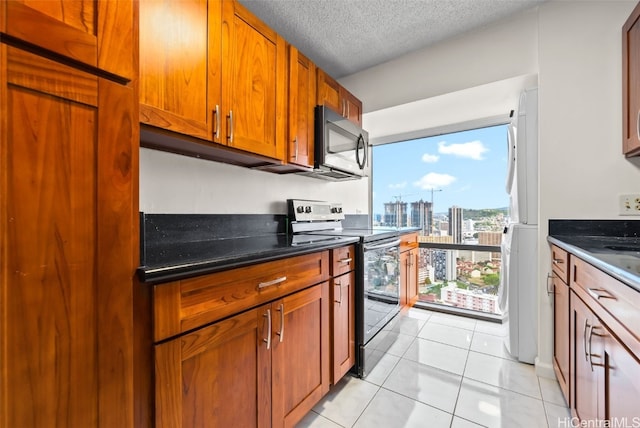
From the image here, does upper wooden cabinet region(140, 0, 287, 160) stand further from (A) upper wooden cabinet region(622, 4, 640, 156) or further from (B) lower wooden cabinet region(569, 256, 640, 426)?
(A) upper wooden cabinet region(622, 4, 640, 156)

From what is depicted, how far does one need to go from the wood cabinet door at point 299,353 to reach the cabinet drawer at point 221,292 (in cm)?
8

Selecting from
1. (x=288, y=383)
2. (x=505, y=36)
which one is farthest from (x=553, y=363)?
(x=505, y=36)

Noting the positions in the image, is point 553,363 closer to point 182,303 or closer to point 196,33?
point 182,303

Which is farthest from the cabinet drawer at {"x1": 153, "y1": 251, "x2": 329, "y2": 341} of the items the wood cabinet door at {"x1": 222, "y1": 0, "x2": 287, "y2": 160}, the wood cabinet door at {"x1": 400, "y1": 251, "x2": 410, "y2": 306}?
the wood cabinet door at {"x1": 400, "y1": 251, "x2": 410, "y2": 306}

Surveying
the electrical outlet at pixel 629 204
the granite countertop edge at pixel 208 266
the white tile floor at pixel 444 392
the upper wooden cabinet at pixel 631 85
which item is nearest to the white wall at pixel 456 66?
the upper wooden cabinet at pixel 631 85

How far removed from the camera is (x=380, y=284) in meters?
A: 1.90

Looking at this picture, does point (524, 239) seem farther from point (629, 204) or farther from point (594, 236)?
point (629, 204)

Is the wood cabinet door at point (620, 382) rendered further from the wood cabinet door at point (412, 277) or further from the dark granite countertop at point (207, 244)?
the wood cabinet door at point (412, 277)

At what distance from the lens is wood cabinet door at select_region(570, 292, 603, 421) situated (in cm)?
92

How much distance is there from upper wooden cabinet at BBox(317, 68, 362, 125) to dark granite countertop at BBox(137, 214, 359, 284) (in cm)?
96

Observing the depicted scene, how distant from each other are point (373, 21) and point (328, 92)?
0.55m

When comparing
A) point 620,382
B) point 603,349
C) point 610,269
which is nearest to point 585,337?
point 603,349

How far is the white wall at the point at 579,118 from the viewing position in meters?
1.56

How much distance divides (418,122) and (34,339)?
9.94 feet
